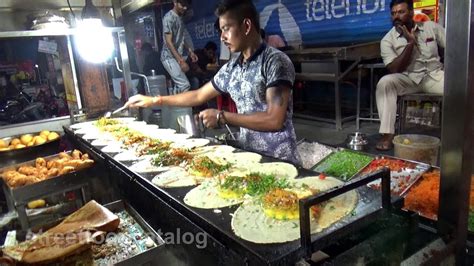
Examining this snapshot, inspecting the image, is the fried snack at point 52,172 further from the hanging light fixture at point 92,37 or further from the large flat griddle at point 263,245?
the hanging light fixture at point 92,37

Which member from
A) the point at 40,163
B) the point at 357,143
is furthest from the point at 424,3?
the point at 40,163

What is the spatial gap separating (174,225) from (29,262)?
765 mm

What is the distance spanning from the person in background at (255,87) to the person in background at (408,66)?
124 inches

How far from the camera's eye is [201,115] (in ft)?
8.66

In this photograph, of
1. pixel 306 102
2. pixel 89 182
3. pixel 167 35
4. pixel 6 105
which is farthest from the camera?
pixel 306 102

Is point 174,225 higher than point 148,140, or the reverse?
point 148,140

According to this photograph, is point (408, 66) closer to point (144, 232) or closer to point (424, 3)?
point (424, 3)

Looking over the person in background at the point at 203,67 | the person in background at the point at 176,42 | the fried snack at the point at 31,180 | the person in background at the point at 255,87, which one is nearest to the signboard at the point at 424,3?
the person in background at the point at 176,42

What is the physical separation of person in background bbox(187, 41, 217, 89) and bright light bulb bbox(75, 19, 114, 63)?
14.8 ft

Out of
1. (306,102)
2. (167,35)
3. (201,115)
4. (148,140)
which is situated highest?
(167,35)

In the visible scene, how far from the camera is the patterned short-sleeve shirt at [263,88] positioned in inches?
103

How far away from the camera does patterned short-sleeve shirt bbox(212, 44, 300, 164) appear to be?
2.61 metres

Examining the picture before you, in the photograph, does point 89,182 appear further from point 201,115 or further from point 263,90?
point 263,90

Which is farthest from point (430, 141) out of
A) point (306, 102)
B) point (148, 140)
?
point (306, 102)
